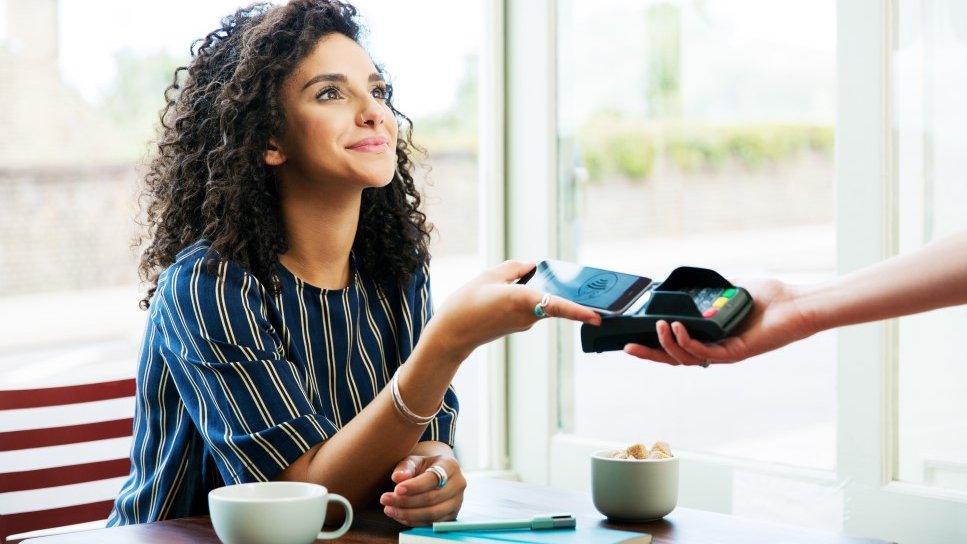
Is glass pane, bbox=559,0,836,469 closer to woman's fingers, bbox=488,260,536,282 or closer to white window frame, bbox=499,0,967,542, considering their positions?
white window frame, bbox=499,0,967,542

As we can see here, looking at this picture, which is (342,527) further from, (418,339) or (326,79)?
(326,79)

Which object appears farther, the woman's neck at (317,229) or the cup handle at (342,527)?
the woman's neck at (317,229)

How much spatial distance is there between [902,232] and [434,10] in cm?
141

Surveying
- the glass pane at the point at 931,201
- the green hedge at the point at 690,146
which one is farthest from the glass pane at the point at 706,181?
Answer: the glass pane at the point at 931,201

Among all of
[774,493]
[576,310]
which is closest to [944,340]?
[774,493]

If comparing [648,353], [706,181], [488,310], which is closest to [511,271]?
[488,310]

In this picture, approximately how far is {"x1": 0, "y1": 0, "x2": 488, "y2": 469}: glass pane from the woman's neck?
108 centimetres

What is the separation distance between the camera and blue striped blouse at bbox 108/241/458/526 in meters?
1.22

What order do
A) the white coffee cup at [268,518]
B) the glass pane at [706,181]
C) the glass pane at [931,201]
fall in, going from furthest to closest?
the glass pane at [706,181] → the glass pane at [931,201] → the white coffee cup at [268,518]

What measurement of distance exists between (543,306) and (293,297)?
18.0 inches

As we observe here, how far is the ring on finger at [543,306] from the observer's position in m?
1.05

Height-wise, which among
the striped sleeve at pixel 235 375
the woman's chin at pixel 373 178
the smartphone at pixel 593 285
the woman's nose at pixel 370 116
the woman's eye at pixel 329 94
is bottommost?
the striped sleeve at pixel 235 375

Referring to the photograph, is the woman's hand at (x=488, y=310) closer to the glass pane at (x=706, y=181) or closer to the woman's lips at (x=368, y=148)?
the woman's lips at (x=368, y=148)

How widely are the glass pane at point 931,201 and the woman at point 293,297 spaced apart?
936mm
